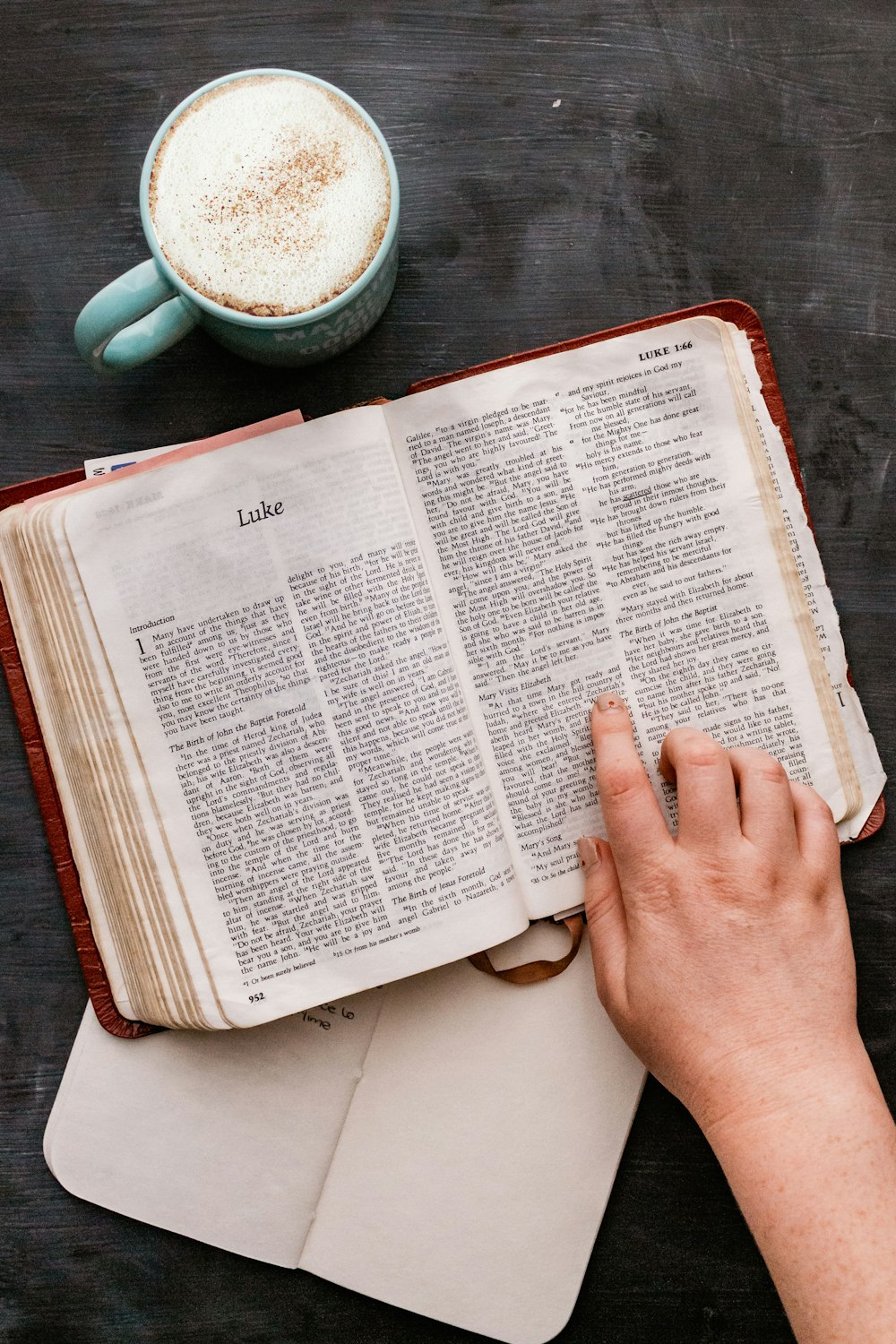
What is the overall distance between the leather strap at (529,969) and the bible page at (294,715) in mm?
32

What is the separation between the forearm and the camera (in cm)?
47

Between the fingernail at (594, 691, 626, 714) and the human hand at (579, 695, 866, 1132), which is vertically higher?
the fingernail at (594, 691, 626, 714)

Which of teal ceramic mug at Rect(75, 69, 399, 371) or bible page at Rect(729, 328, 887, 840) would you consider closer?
teal ceramic mug at Rect(75, 69, 399, 371)

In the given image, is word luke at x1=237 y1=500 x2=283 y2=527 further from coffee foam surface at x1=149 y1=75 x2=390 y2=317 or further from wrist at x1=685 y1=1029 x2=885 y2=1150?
wrist at x1=685 y1=1029 x2=885 y2=1150

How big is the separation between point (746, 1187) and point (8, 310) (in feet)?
2.34

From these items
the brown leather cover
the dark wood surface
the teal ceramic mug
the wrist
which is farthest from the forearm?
the teal ceramic mug

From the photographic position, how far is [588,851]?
1.93ft

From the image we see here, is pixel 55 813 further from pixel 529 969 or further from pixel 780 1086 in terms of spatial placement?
pixel 780 1086

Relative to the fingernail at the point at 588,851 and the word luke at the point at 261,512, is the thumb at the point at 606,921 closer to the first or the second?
the fingernail at the point at 588,851

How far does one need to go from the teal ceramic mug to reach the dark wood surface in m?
0.08

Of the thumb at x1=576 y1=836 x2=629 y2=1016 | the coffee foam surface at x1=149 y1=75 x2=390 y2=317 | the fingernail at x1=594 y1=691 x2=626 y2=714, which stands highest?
the coffee foam surface at x1=149 y1=75 x2=390 y2=317

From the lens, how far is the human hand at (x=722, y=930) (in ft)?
1.73

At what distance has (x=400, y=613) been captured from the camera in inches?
23.0

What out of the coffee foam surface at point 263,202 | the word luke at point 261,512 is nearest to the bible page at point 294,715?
the word luke at point 261,512
